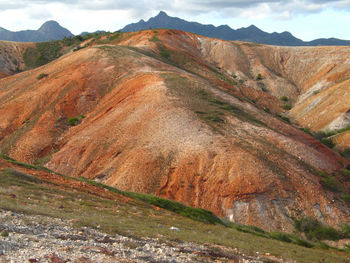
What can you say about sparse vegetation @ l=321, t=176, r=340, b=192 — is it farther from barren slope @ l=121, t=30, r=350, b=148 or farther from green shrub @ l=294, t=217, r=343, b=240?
barren slope @ l=121, t=30, r=350, b=148

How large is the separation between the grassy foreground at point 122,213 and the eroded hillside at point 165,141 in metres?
5.16

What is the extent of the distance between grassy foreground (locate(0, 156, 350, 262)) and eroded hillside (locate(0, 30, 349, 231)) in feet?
16.9

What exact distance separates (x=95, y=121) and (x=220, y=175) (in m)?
13.1

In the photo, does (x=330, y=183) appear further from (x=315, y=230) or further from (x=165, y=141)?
(x=165, y=141)

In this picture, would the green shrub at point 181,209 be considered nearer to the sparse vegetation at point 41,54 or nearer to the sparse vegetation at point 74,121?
the sparse vegetation at point 74,121

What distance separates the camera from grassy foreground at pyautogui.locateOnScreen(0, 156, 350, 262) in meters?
12.6

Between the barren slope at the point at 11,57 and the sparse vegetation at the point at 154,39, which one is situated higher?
the sparse vegetation at the point at 154,39


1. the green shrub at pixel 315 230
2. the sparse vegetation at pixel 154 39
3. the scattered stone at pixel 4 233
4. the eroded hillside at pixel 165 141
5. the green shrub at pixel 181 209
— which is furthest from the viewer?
the sparse vegetation at pixel 154 39

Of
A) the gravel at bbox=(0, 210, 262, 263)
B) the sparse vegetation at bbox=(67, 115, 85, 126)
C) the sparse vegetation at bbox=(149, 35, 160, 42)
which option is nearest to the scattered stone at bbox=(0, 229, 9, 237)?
the gravel at bbox=(0, 210, 262, 263)

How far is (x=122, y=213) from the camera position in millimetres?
15406

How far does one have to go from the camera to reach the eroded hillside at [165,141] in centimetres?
2447

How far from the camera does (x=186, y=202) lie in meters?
24.2

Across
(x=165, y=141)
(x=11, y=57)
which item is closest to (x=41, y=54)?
(x=11, y=57)

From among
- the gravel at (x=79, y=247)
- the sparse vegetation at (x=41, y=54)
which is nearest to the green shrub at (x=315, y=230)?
the gravel at (x=79, y=247)
